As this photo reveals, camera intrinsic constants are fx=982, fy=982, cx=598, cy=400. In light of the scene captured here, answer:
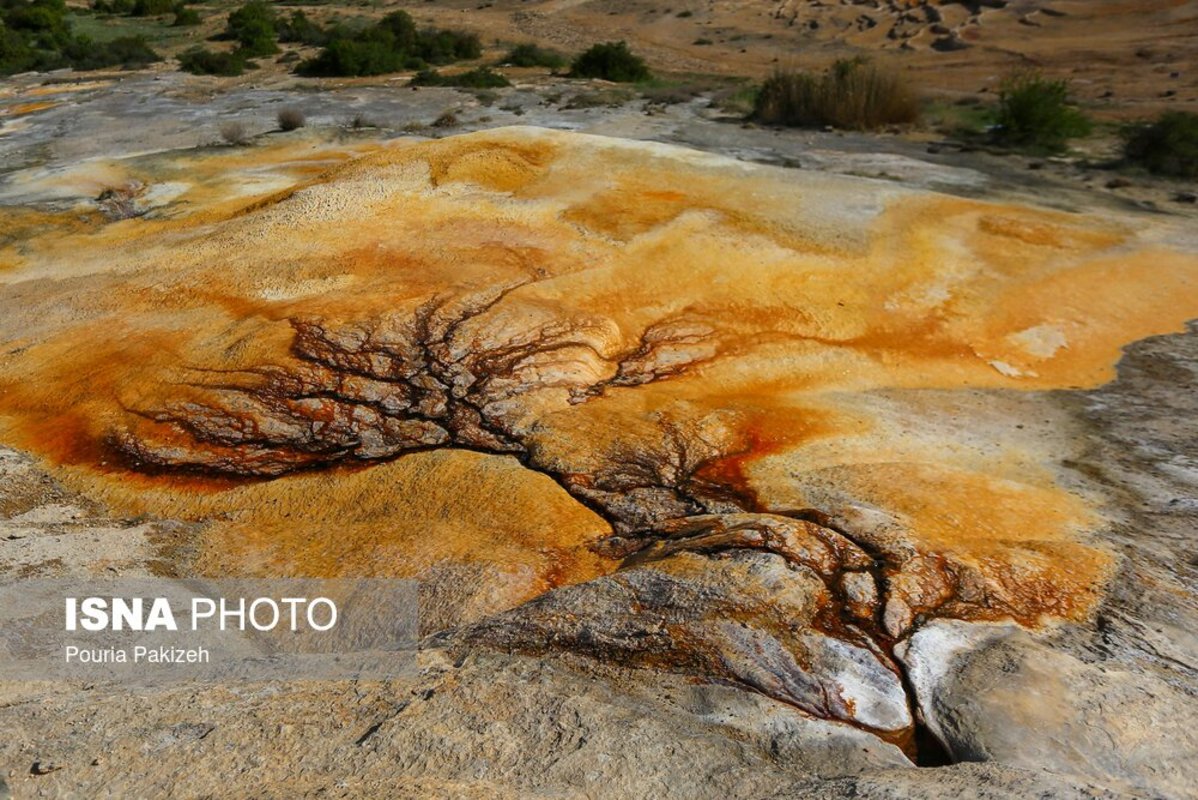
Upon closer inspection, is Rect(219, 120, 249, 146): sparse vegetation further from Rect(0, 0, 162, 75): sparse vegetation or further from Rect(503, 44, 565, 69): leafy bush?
Rect(0, 0, 162, 75): sparse vegetation

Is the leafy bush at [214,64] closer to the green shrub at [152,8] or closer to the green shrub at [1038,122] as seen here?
the green shrub at [152,8]

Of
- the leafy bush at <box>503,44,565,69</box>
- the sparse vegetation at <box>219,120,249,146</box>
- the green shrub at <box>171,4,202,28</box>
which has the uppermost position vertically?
the green shrub at <box>171,4,202,28</box>

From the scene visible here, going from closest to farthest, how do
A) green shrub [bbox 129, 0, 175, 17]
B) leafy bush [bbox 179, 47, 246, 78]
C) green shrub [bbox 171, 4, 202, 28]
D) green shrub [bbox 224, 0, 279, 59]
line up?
leafy bush [bbox 179, 47, 246, 78] → green shrub [bbox 224, 0, 279, 59] → green shrub [bbox 171, 4, 202, 28] → green shrub [bbox 129, 0, 175, 17]

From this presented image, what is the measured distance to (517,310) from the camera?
315 inches

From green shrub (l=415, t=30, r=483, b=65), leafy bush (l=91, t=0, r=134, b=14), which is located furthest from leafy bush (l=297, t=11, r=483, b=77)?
leafy bush (l=91, t=0, r=134, b=14)

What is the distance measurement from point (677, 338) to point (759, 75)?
1757 cm

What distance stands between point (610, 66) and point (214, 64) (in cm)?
912

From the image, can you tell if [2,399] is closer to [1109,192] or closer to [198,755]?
[198,755]

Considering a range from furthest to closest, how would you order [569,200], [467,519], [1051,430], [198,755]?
[569,200]
[1051,430]
[467,519]
[198,755]

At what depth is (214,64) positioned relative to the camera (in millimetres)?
22578

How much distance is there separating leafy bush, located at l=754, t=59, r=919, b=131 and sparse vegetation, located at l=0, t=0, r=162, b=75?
636 inches

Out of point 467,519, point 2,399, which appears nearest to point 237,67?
point 2,399

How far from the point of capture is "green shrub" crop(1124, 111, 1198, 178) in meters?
13.4

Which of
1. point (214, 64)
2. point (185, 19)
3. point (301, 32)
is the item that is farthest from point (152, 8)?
point (214, 64)
